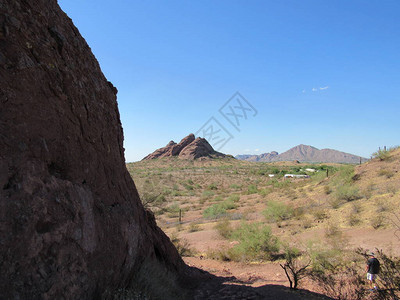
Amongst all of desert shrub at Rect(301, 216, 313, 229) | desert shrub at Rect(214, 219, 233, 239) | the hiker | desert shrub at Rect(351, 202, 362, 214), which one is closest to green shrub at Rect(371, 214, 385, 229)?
desert shrub at Rect(351, 202, 362, 214)

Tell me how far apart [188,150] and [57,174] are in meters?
92.9

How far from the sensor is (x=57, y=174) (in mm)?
3221

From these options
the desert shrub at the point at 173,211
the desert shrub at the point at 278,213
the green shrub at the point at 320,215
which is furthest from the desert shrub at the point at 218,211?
the green shrub at the point at 320,215

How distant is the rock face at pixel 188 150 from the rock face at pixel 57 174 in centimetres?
8706

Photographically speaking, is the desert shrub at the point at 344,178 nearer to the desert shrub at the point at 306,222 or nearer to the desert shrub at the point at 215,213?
the desert shrub at the point at 306,222

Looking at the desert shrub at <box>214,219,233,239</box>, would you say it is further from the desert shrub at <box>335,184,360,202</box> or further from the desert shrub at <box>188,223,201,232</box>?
the desert shrub at <box>335,184,360,202</box>

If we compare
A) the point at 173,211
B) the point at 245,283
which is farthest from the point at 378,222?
the point at 173,211

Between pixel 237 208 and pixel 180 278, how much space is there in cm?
1667

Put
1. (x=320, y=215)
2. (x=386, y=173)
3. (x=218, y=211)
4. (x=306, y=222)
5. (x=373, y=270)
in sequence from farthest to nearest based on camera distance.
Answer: (x=218, y=211) → (x=386, y=173) → (x=320, y=215) → (x=306, y=222) → (x=373, y=270)

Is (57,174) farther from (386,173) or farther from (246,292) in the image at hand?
(386,173)

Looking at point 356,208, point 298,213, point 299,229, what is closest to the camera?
point 299,229

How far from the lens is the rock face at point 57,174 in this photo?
2463 millimetres

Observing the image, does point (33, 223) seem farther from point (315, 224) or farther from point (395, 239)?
point (315, 224)

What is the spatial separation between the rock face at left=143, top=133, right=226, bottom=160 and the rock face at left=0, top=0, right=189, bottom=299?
286 feet
